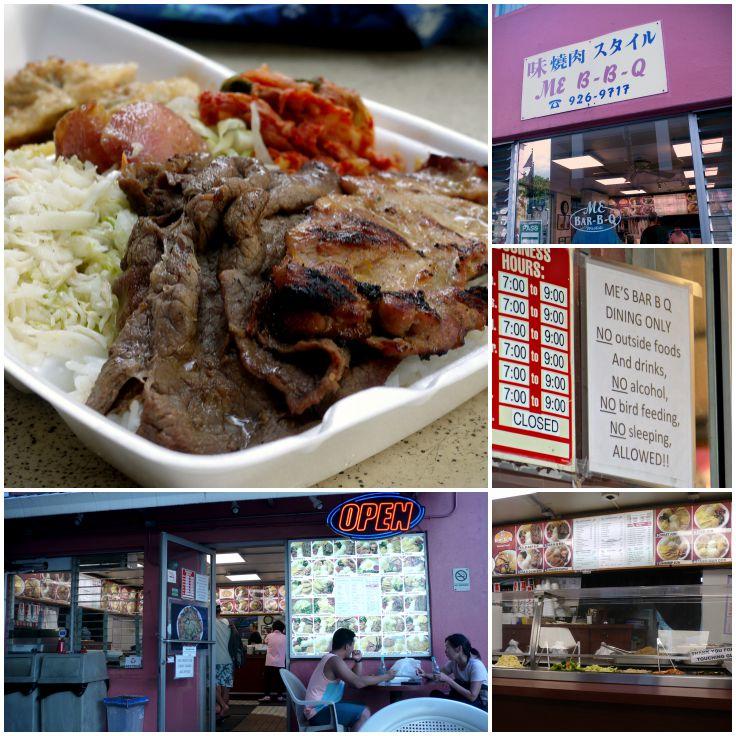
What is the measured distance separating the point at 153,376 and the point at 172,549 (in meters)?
0.59

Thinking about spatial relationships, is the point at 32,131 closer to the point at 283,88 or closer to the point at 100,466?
the point at 283,88

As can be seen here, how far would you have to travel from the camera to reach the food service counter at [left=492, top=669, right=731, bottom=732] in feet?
5.24

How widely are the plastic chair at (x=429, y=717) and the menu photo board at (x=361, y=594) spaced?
106mm

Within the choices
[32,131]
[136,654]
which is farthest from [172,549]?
[32,131]

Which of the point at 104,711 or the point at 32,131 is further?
the point at 32,131

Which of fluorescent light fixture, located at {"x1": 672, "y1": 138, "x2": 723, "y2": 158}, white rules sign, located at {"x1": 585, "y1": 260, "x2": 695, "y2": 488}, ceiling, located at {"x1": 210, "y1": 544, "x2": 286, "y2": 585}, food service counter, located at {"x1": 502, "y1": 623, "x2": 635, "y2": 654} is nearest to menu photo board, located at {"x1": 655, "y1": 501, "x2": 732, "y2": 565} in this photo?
white rules sign, located at {"x1": 585, "y1": 260, "x2": 695, "y2": 488}

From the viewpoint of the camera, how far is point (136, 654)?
5.47 feet

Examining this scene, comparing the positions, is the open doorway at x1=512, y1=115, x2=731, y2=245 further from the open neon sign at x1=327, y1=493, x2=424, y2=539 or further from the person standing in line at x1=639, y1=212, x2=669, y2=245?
the open neon sign at x1=327, y1=493, x2=424, y2=539

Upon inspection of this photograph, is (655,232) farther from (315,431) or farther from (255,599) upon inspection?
(255,599)

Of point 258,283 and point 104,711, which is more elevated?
point 258,283

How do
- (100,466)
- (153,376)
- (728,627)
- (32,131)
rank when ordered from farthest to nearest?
(32,131) < (728,627) < (100,466) < (153,376)

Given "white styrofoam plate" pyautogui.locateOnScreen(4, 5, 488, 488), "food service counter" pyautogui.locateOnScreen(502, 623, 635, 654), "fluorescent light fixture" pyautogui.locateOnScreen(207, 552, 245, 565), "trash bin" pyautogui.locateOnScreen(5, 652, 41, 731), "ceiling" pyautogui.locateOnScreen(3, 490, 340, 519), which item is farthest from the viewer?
"food service counter" pyautogui.locateOnScreen(502, 623, 635, 654)

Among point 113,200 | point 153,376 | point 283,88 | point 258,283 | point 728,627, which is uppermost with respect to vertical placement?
point 283,88

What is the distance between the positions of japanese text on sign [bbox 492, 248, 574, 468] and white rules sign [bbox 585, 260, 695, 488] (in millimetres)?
56
